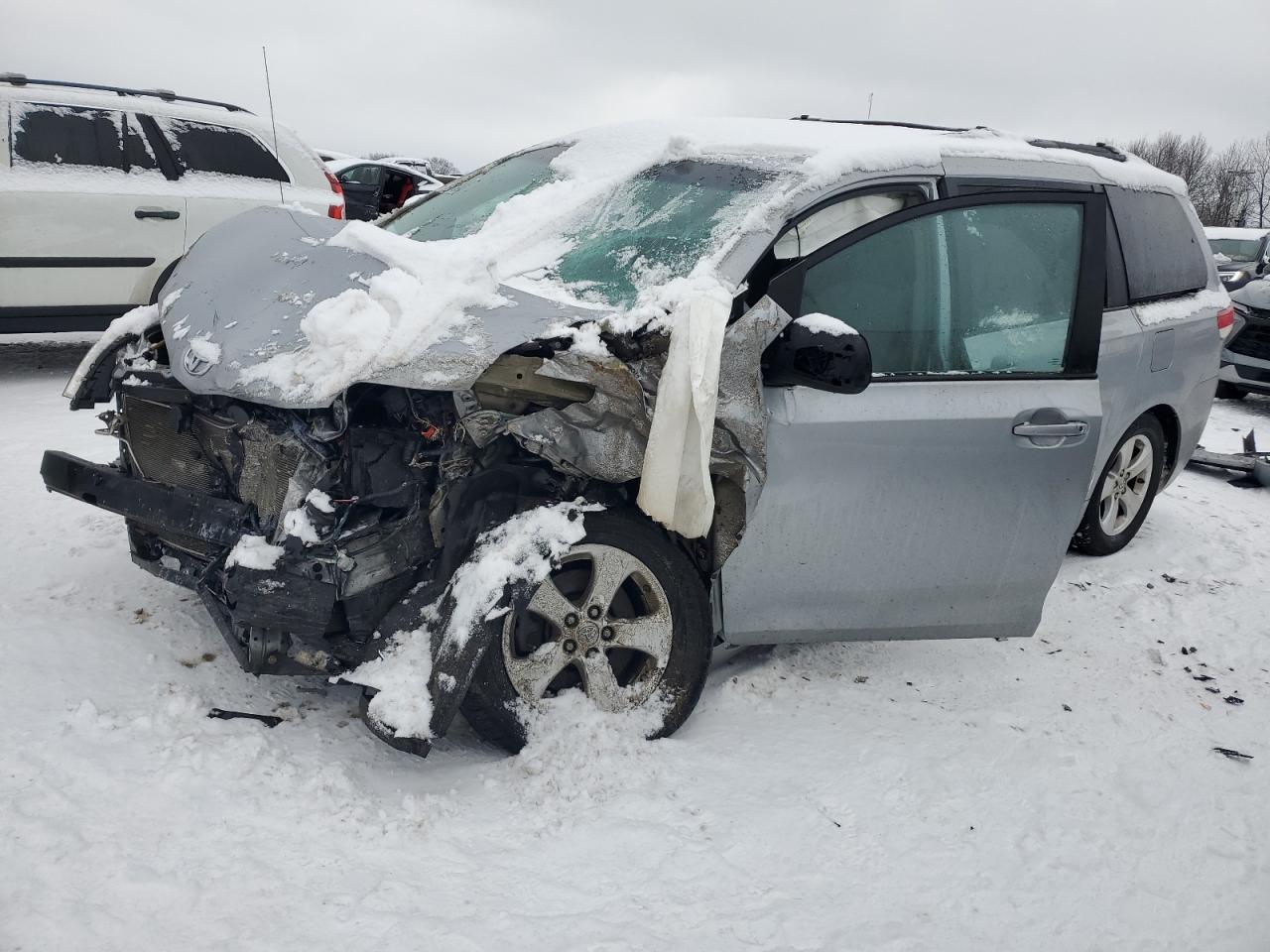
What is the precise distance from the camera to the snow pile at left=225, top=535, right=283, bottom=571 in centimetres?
246

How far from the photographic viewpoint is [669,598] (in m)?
→ 2.85

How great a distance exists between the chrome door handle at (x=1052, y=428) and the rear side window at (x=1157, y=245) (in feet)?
4.44

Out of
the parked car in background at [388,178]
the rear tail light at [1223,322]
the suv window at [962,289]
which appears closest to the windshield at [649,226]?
the suv window at [962,289]

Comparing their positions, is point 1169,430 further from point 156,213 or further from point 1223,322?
point 156,213

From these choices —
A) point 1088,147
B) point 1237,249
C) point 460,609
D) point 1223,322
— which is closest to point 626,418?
point 460,609

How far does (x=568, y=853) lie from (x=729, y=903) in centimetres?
42

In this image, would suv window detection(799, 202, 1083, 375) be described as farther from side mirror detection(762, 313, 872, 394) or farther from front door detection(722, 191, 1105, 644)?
side mirror detection(762, 313, 872, 394)

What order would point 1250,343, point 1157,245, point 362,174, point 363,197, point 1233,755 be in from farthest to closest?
point 362,174
point 363,197
point 1250,343
point 1157,245
point 1233,755

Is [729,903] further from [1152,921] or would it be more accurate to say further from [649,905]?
[1152,921]

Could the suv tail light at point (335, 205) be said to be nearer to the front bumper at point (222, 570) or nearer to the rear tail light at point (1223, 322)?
the front bumper at point (222, 570)

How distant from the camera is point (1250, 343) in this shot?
8594 mm

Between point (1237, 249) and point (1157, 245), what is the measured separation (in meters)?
10.9

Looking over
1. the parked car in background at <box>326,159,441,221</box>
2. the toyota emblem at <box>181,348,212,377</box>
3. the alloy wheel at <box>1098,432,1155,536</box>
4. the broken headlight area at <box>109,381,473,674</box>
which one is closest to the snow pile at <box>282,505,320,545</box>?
the broken headlight area at <box>109,381,473,674</box>

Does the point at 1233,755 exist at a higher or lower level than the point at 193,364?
lower
